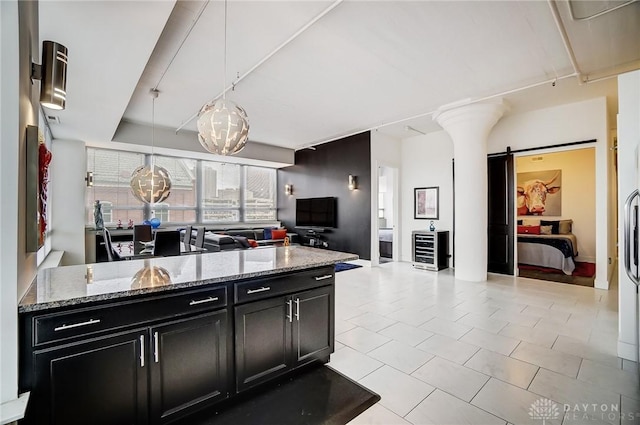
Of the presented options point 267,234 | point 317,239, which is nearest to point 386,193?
point 317,239

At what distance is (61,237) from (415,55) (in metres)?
6.94

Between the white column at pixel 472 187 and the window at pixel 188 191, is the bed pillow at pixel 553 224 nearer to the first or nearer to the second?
the white column at pixel 472 187

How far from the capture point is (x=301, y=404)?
2066 millimetres

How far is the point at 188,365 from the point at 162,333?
28cm

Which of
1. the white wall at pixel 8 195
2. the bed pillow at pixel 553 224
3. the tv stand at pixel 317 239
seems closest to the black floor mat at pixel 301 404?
the white wall at pixel 8 195

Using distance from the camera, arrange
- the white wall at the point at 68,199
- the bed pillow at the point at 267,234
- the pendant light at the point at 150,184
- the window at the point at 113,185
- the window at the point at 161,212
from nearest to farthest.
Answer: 1. the pendant light at the point at 150,184
2. the white wall at the point at 68,199
3. the window at the point at 113,185
4. the window at the point at 161,212
5. the bed pillow at the point at 267,234

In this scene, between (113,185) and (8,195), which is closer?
(8,195)

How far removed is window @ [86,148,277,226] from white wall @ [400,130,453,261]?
457 cm

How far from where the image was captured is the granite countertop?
146 centimetres

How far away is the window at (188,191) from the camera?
7.02 m

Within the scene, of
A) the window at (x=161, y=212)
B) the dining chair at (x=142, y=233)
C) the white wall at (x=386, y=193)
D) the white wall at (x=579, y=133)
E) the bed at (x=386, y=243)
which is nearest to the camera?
the white wall at (x=579, y=133)

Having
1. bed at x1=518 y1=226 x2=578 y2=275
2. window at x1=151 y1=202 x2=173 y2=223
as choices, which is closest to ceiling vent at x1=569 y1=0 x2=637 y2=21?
bed at x1=518 y1=226 x2=578 y2=275

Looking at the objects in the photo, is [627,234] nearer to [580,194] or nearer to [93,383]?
[93,383]

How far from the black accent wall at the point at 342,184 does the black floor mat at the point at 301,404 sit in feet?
15.6
